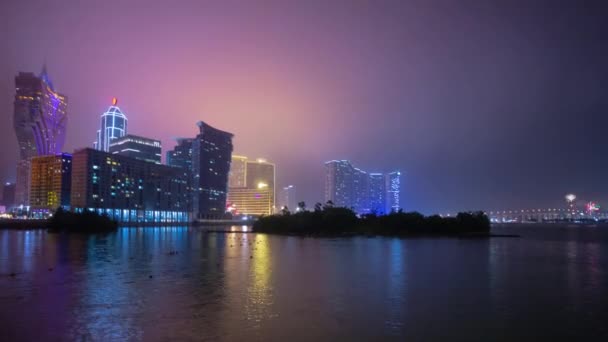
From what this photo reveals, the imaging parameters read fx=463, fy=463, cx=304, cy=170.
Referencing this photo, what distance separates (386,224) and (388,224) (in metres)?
0.70

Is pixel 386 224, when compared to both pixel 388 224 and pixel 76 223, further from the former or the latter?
pixel 76 223

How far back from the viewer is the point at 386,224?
120 metres

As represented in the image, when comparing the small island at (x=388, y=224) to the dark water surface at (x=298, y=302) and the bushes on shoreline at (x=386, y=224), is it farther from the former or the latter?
the dark water surface at (x=298, y=302)

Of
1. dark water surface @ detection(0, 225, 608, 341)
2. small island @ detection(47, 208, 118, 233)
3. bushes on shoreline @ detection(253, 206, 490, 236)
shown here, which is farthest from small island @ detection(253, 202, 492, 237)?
dark water surface @ detection(0, 225, 608, 341)

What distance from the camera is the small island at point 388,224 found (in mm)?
117688

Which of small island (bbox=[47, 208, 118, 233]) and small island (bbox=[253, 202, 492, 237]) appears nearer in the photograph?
small island (bbox=[253, 202, 492, 237])

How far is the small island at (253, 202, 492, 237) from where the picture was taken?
11769cm

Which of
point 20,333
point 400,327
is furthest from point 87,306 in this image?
point 400,327

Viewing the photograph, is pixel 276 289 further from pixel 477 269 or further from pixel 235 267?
pixel 477 269

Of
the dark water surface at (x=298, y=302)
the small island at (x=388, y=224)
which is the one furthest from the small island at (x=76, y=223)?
the dark water surface at (x=298, y=302)

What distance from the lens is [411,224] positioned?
118m

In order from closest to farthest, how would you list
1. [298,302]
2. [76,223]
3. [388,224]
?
[298,302] < [388,224] < [76,223]

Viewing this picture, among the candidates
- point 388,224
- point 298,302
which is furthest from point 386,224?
point 298,302

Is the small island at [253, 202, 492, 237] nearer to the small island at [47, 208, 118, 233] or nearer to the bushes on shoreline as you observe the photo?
the bushes on shoreline
